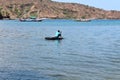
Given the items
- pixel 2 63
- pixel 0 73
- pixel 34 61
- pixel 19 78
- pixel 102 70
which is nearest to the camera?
pixel 19 78

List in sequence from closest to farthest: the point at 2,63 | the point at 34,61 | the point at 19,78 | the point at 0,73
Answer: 1. the point at 19,78
2. the point at 0,73
3. the point at 2,63
4. the point at 34,61

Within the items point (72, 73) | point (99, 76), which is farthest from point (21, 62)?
point (99, 76)

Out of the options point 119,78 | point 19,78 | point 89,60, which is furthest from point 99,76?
point 89,60

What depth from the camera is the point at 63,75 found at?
3200cm

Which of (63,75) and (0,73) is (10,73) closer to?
(0,73)

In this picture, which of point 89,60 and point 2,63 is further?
point 89,60

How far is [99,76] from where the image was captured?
31500mm

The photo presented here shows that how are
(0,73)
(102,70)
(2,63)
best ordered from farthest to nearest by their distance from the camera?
(2,63) < (102,70) < (0,73)

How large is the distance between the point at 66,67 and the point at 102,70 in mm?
3825

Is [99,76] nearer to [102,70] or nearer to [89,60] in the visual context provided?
[102,70]

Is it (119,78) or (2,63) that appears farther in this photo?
(2,63)

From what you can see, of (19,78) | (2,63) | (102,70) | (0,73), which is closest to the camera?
(19,78)

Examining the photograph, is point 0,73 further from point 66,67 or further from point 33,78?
point 66,67

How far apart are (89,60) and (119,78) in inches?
450
